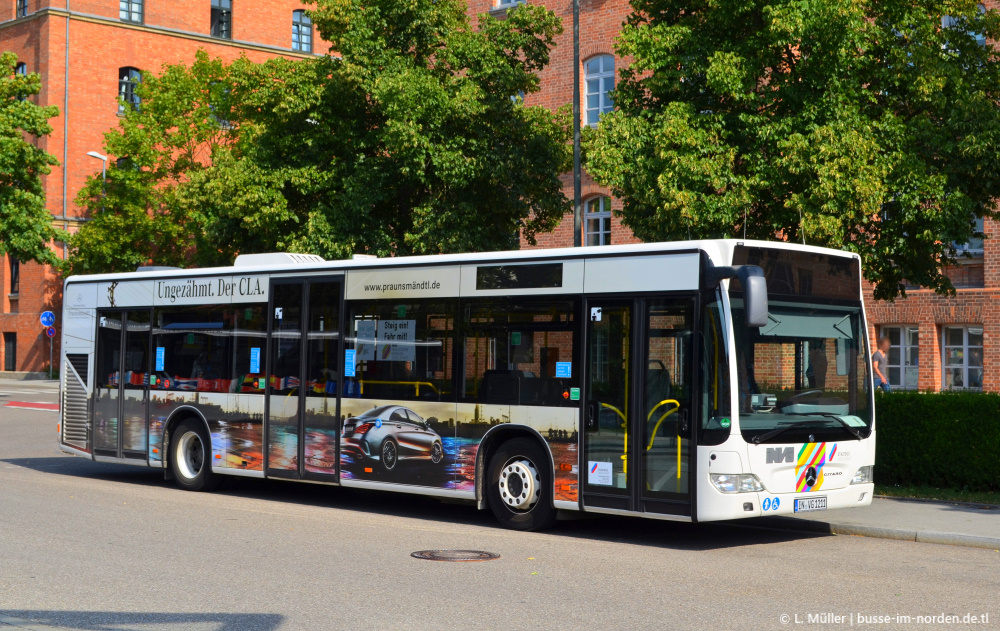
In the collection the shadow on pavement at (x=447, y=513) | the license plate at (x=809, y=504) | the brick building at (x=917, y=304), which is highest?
the brick building at (x=917, y=304)

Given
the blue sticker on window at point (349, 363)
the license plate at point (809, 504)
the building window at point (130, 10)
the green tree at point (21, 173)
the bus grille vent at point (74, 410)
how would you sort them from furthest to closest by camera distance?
1. the building window at point (130, 10)
2. the green tree at point (21, 173)
3. the bus grille vent at point (74, 410)
4. the blue sticker on window at point (349, 363)
5. the license plate at point (809, 504)

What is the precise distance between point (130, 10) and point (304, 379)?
149ft

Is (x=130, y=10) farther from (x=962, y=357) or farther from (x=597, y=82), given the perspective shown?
(x=962, y=357)

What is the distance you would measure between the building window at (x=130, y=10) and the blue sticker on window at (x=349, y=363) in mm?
45087

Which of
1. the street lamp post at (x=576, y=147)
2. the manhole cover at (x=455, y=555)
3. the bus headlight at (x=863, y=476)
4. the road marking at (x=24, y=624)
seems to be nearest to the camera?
the road marking at (x=24, y=624)

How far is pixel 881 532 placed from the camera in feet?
38.6

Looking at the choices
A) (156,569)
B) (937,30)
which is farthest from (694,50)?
(156,569)

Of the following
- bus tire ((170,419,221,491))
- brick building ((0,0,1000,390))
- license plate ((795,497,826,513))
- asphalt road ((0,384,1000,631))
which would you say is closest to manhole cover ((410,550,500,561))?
asphalt road ((0,384,1000,631))

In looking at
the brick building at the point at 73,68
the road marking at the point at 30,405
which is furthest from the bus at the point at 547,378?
the brick building at the point at 73,68

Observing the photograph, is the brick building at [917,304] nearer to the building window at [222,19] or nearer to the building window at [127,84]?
the building window at [127,84]

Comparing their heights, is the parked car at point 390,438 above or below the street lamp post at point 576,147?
below

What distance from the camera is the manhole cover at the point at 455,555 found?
1004 cm

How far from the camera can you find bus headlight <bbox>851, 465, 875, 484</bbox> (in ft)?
37.2

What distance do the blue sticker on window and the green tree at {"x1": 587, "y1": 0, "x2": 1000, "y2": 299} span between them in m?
4.79
